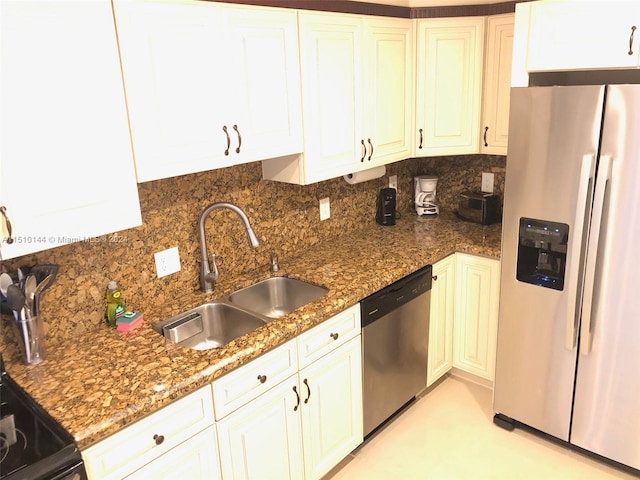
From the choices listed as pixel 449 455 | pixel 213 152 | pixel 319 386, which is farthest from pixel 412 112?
pixel 449 455

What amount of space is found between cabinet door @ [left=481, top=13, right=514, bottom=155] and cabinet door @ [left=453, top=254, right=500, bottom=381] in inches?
26.9

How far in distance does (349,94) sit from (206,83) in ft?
2.77

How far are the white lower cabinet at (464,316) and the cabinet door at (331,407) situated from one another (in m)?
0.67

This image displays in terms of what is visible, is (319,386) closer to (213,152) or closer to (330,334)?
(330,334)

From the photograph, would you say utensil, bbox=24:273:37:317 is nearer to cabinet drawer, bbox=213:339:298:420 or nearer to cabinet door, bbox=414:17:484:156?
cabinet drawer, bbox=213:339:298:420

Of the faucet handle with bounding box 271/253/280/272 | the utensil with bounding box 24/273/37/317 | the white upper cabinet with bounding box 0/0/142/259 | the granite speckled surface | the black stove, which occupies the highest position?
the white upper cabinet with bounding box 0/0/142/259

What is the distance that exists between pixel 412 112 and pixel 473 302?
44.7 inches

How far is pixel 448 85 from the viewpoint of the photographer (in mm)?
2924

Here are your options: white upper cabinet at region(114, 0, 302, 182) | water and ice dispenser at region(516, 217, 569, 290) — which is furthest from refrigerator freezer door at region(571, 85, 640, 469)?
white upper cabinet at region(114, 0, 302, 182)

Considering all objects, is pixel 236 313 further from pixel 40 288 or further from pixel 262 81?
pixel 262 81

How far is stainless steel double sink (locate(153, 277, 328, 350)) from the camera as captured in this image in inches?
84.6

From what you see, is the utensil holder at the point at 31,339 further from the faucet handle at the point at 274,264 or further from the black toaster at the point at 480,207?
the black toaster at the point at 480,207

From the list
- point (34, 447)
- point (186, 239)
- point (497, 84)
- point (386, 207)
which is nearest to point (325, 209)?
point (386, 207)

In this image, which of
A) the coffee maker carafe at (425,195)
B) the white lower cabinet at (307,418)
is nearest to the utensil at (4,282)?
the white lower cabinet at (307,418)
